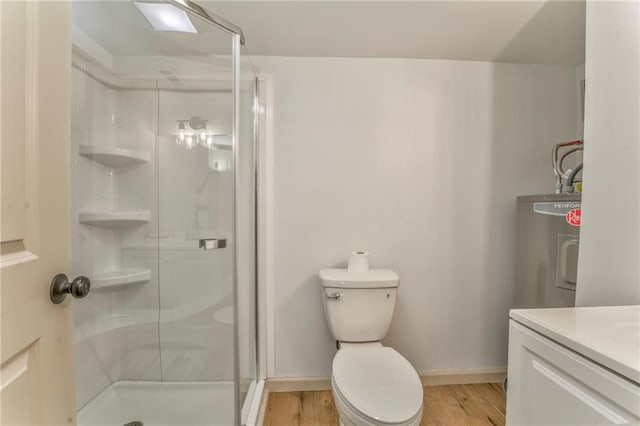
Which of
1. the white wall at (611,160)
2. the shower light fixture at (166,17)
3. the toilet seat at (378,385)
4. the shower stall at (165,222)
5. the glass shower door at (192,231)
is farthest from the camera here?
the glass shower door at (192,231)

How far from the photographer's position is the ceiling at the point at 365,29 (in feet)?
3.98

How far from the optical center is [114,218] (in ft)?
4.35

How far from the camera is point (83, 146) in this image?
120cm

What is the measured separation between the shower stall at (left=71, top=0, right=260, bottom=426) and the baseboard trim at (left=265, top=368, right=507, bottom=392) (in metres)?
0.20

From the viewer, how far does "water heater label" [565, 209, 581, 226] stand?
4.13 feet

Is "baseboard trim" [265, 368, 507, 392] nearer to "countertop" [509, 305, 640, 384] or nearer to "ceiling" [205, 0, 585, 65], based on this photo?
"countertop" [509, 305, 640, 384]

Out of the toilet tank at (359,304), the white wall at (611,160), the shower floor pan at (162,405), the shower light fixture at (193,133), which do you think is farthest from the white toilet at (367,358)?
the shower light fixture at (193,133)

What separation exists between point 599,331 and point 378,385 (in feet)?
2.41

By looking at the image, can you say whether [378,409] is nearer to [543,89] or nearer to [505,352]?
[505,352]

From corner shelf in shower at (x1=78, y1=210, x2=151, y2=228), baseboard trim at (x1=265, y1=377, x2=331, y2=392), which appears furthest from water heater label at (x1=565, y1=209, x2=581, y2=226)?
corner shelf in shower at (x1=78, y1=210, x2=151, y2=228)

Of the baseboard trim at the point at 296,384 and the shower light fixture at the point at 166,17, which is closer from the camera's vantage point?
the shower light fixture at the point at 166,17

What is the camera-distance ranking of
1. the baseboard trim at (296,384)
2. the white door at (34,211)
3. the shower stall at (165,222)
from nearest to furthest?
1. the white door at (34,211)
2. the shower stall at (165,222)
3. the baseboard trim at (296,384)

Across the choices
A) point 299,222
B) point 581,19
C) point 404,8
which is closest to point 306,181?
point 299,222

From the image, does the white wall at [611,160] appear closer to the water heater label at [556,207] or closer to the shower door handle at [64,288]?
the water heater label at [556,207]
